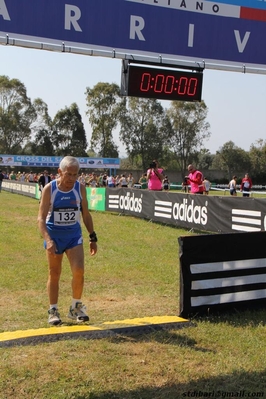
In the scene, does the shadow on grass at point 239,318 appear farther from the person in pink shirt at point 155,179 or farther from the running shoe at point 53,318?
the person in pink shirt at point 155,179

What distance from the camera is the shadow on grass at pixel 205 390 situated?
141 inches

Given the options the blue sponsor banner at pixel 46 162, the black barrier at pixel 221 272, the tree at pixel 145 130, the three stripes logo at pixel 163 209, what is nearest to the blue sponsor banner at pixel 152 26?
the black barrier at pixel 221 272

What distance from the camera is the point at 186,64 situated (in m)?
9.45

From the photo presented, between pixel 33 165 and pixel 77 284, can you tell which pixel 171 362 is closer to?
pixel 77 284

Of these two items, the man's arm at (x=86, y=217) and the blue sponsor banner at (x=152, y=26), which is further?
the blue sponsor banner at (x=152, y=26)

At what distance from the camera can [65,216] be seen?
17.1 ft

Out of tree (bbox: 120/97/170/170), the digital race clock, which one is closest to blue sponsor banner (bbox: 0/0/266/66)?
the digital race clock

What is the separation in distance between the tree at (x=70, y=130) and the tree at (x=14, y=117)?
448 centimetres

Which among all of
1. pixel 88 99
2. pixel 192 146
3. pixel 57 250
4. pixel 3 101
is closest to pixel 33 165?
pixel 88 99

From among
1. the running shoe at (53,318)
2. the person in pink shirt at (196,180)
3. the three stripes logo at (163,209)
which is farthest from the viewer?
the person in pink shirt at (196,180)

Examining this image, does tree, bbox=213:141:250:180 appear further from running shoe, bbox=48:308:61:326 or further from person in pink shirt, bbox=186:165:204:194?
running shoe, bbox=48:308:61:326

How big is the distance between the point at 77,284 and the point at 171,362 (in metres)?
1.47

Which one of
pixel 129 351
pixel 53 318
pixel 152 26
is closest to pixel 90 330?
pixel 53 318

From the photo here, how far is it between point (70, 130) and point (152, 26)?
2815 inches
